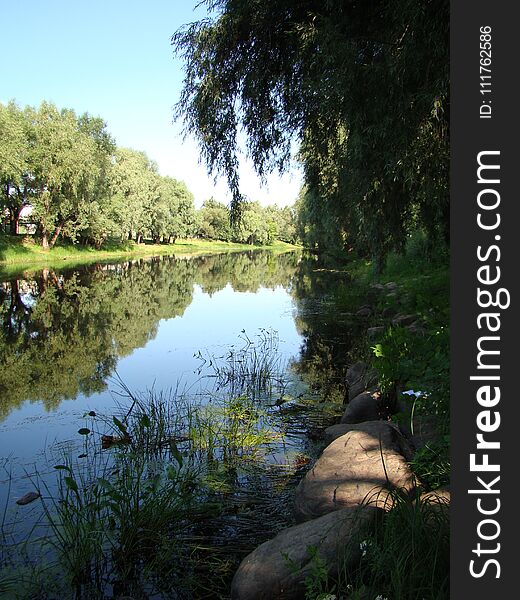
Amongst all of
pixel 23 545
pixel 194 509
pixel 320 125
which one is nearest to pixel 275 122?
pixel 320 125

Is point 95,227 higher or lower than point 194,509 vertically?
higher

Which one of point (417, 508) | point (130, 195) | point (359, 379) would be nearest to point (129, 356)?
point (359, 379)

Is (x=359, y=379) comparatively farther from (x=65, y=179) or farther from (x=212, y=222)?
(x=212, y=222)

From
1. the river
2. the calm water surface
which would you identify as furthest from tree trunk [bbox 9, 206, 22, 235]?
the river

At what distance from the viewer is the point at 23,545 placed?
397cm

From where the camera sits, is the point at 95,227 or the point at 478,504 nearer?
the point at 478,504

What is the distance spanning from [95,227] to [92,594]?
42684 mm

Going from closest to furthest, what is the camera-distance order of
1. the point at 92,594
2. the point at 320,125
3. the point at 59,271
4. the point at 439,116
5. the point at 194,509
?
1. the point at 92,594
2. the point at 194,509
3. the point at 439,116
4. the point at 320,125
5. the point at 59,271

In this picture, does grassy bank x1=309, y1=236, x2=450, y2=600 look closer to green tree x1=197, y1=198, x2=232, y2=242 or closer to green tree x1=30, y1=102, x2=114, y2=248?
green tree x1=30, y1=102, x2=114, y2=248

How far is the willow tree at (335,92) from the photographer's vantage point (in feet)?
15.8

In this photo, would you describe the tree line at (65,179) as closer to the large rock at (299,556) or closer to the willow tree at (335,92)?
the willow tree at (335,92)

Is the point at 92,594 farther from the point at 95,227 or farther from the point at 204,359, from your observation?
the point at 95,227

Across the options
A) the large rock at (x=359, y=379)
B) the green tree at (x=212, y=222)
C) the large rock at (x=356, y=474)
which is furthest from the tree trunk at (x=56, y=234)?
the green tree at (x=212, y=222)

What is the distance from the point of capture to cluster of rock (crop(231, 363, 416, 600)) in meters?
2.95
